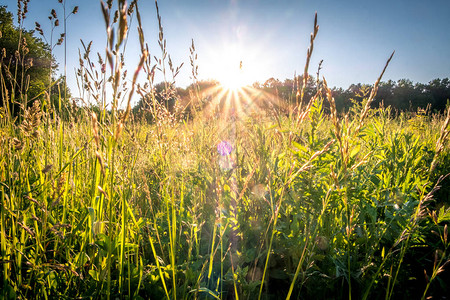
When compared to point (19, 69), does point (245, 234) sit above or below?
below

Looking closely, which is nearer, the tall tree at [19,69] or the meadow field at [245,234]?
the meadow field at [245,234]

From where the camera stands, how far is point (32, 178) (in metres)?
1.58

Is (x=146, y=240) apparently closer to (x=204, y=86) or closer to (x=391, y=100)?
(x=204, y=86)

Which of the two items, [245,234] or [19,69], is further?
[19,69]

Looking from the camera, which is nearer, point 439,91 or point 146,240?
point 146,240

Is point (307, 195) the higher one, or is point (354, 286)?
point (307, 195)

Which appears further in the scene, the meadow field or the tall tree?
the tall tree

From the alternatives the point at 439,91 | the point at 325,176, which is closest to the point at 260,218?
the point at 325,176

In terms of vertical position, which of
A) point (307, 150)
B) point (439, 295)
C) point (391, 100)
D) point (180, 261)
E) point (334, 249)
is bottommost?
point (439, 295)

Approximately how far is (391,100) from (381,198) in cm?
2439

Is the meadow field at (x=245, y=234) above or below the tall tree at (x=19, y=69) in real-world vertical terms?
below

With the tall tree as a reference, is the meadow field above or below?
below

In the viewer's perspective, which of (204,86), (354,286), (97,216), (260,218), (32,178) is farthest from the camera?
(204,86)

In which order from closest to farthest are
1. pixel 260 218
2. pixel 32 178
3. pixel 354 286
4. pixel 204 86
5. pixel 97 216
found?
pixel 97 216, pixel 354 286, pixel 260 218, pixel 32 178, pixel 204 86
